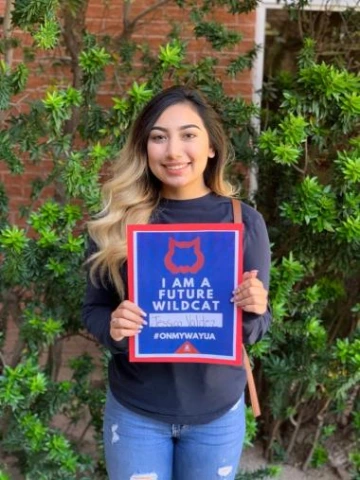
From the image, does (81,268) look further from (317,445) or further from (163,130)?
(317,445)

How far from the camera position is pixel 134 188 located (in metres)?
2.22

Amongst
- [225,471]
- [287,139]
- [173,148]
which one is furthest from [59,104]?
[225,471]

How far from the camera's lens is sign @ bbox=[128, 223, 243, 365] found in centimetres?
202

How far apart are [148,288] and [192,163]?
43 centimetres

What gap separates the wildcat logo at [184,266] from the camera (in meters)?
2.03

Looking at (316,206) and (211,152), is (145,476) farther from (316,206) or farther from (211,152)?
(316,206)

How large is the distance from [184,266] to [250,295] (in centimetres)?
22

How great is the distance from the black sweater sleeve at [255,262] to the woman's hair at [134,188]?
0.66 feet

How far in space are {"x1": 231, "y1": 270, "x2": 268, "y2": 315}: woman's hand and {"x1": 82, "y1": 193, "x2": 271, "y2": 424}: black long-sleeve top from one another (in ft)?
0.32

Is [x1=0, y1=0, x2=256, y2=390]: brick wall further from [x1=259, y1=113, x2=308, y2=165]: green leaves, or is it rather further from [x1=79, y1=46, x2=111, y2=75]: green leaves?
[x1=259, y1=113, x2=308, y2=165]: green leaves

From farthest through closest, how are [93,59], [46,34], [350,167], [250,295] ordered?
[93,59], [350,167], [46,34], [250,295]

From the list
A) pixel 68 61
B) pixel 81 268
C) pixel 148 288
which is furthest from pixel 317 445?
pixel 68 61

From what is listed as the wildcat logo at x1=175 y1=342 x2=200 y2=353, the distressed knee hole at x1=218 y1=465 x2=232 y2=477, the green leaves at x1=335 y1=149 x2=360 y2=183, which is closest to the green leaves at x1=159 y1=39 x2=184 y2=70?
the green leaves at x1=335 y1=149 x2=360 y2=183

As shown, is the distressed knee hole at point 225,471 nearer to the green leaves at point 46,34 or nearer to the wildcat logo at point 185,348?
the wildcat logo at point 185,348
